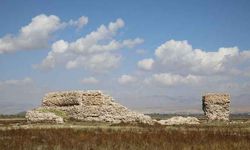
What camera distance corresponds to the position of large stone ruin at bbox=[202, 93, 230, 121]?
144ft

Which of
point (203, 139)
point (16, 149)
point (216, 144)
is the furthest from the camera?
point (203, 139)

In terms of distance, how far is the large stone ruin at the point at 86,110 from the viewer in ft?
127

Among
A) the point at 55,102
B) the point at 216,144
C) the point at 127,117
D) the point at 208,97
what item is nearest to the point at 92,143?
the point at 216,144

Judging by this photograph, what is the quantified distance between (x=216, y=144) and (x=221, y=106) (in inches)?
1036

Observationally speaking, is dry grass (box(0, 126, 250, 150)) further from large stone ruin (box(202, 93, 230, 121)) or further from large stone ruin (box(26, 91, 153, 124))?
large stone ruin (box(202, 93, 230, 121))

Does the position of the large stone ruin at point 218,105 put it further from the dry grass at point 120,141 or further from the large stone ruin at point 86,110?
the dry grass at point 120,141

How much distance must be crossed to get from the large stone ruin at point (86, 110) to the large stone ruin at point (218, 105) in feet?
25.8

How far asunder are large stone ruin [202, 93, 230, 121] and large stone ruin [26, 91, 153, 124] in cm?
785

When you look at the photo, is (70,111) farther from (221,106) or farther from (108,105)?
(221,106)

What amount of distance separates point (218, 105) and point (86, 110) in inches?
508

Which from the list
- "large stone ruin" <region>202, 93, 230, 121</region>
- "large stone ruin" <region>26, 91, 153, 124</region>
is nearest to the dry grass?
"large stone ruin" <region>26, 91, 153, 124</region>

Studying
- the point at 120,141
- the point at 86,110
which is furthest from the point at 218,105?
the point at 120,141

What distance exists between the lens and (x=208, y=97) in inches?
1745

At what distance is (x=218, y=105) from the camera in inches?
1738
